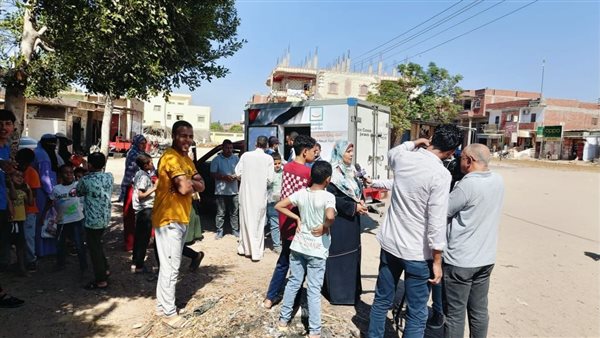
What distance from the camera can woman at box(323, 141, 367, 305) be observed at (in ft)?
11.9

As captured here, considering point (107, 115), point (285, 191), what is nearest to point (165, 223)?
point (285, 191)

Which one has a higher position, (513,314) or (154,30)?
(154,30)

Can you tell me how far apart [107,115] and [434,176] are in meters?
14.9

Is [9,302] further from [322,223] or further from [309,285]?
[322,223]

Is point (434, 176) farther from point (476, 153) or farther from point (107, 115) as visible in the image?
point (107, 115)

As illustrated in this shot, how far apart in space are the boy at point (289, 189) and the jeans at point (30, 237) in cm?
288

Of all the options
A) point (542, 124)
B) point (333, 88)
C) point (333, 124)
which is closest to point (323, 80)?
point (333, 88)

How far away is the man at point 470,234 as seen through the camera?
2.70m

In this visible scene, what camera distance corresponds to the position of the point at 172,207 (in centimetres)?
322

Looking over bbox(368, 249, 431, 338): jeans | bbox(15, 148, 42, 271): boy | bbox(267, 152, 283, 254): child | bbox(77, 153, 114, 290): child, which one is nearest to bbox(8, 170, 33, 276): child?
bbox(15, 148, 42, 271): boy

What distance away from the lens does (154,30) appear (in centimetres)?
434

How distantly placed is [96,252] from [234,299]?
1522mm

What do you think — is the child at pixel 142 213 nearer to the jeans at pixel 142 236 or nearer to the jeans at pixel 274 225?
the jeans at pixel 142 236

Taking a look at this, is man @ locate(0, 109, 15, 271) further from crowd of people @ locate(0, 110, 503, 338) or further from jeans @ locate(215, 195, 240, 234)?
jeans @ locate(215, 195, 240, 234)
